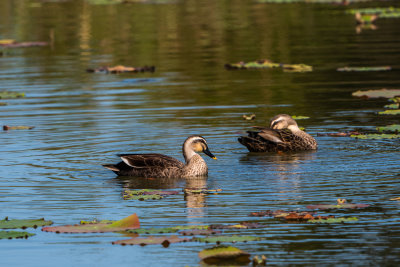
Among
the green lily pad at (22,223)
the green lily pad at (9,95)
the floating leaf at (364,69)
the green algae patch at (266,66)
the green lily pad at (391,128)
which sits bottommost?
the green lily pad at (22,223)

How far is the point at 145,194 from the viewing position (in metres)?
12.3

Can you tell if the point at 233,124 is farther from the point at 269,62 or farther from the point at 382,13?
the point at 382,13

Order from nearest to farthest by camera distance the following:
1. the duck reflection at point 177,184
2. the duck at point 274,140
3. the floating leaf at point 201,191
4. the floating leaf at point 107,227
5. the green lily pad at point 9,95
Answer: the floating leaf at point 107,227 → the duck reflection at point 177,184 → the floating leaf at point 201,191 → the duck at point 274,140 → the green lily pad at point 9,95

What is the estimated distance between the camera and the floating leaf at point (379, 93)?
19.9m

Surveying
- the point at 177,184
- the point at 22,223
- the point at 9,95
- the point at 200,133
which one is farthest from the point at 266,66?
the point at 22,223

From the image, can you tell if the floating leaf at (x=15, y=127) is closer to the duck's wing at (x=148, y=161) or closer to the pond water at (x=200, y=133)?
the pond water at (x=200, y=133)

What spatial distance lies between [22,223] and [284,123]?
6807 mm

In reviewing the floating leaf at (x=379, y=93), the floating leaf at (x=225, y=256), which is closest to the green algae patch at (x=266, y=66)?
the floating leaf at (x=379, y=93)

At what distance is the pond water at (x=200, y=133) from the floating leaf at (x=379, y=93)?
0.61 ft

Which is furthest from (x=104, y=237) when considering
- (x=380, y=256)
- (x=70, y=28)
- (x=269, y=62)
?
(x=70, y=28)

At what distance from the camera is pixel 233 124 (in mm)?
17984

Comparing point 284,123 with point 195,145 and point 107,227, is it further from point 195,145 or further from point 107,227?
point 107,227

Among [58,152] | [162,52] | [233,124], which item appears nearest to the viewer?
[58,152]

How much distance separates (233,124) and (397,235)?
8471mm
